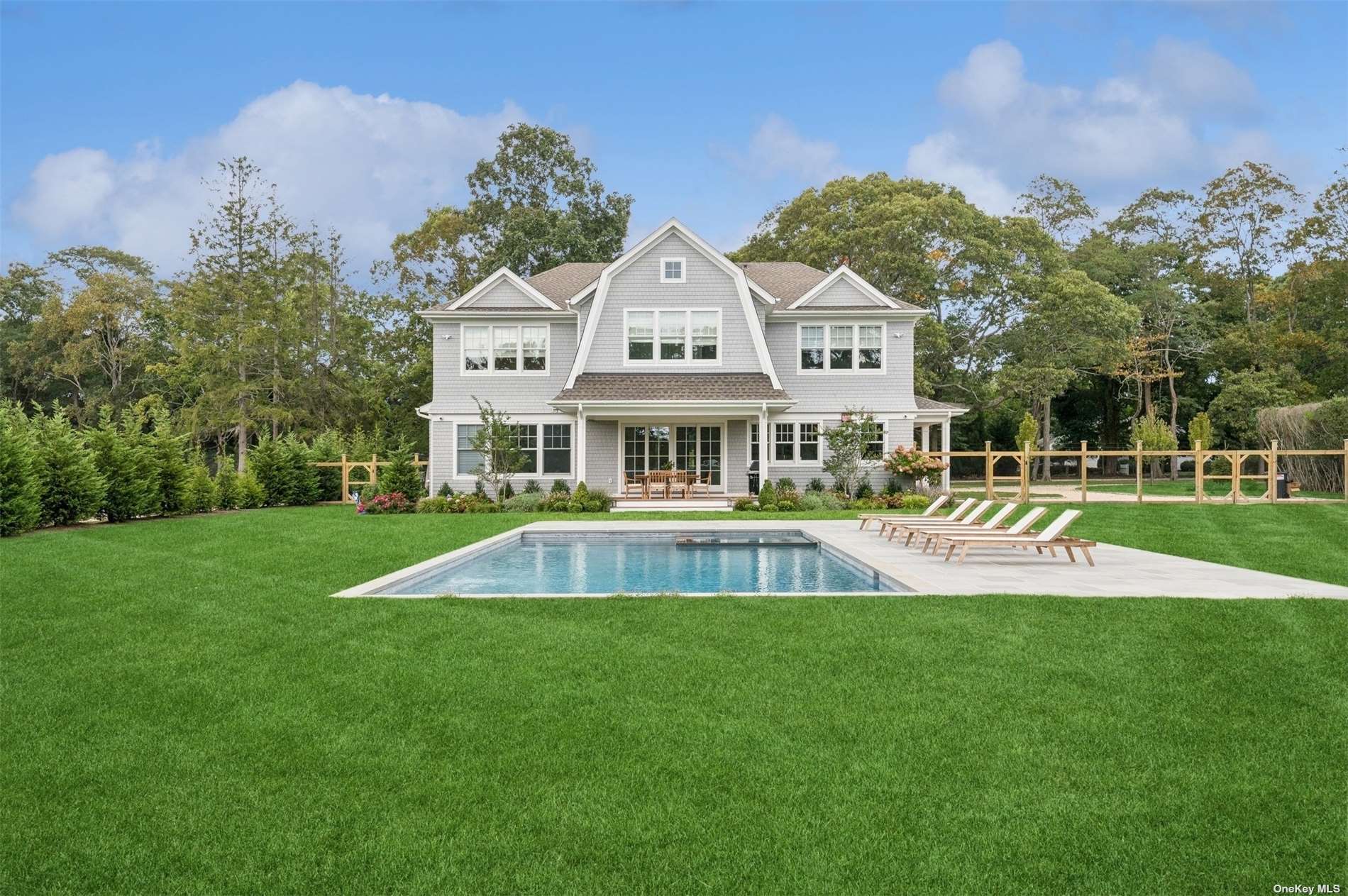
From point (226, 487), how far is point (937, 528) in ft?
59.0

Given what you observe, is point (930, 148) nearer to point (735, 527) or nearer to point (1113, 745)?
point (735, 527)

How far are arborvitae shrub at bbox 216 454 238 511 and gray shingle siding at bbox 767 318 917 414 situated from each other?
15843 millimetres

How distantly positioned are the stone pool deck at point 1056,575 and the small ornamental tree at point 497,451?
8.82 metres

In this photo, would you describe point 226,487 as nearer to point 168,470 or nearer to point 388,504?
point 168,470

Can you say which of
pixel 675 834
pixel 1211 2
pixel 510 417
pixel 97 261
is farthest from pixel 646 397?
pixel 97 261

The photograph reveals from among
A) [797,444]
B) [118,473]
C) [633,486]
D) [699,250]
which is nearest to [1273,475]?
[797,444]

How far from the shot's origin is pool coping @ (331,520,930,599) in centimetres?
869

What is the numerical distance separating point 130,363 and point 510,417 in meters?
27.0

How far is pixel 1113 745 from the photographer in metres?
4.47

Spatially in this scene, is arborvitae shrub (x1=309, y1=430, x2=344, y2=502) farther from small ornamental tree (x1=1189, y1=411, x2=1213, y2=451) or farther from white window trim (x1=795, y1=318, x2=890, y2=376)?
small ornamental tree (x1=1189, y1=411, x2=1213, y2=451)

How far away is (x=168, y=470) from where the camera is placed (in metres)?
18.9

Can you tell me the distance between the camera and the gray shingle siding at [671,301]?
24484 mm

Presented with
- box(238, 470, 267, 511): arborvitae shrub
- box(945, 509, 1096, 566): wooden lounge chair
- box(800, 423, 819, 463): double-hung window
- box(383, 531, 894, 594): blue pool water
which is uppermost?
box(800, 423, 819, 463): double-hung window

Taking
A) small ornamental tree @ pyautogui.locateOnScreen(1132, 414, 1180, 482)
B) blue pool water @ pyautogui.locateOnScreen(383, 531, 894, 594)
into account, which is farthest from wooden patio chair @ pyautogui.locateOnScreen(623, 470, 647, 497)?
small ornamental tree @ pyautogui.locateOnScreen(1132, 414, 1180, 482)
